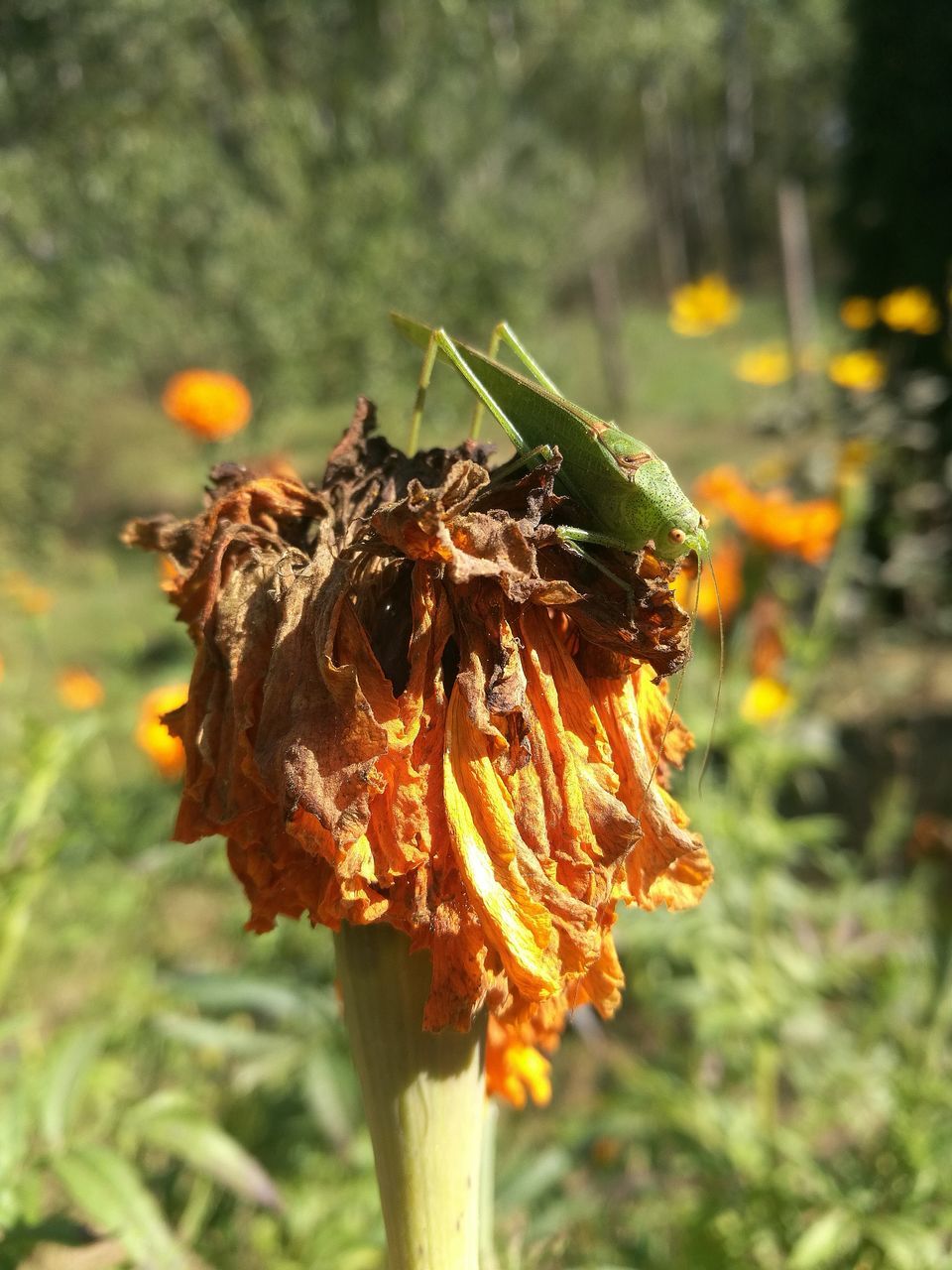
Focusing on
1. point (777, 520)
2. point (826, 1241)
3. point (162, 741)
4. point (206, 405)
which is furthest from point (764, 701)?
point (206, 405)

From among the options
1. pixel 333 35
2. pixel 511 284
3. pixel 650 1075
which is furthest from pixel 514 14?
pixel 650 1075

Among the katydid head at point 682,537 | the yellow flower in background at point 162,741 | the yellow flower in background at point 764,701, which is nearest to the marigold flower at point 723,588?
the yellow flower in background at point 764,701

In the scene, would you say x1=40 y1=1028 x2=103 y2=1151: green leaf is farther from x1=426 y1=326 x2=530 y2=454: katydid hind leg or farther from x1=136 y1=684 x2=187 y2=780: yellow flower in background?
x1=136 y1=684 x2=187 y2=780: yellow flower in background

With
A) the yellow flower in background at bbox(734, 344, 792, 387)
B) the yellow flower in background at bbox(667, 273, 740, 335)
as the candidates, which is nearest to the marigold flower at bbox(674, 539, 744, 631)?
the yellow flower in background at bbox(734, 344, 792, 387)

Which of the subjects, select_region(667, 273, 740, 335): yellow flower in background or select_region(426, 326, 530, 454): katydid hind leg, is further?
select_region(667, 273, 740, 335): yellow flower in background

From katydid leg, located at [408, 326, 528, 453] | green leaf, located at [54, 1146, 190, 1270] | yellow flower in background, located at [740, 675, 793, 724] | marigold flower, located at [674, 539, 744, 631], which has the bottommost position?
green leaf, located at [54, 1146, 190, 1270]

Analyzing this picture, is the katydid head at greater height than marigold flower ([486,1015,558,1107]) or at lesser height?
greater
